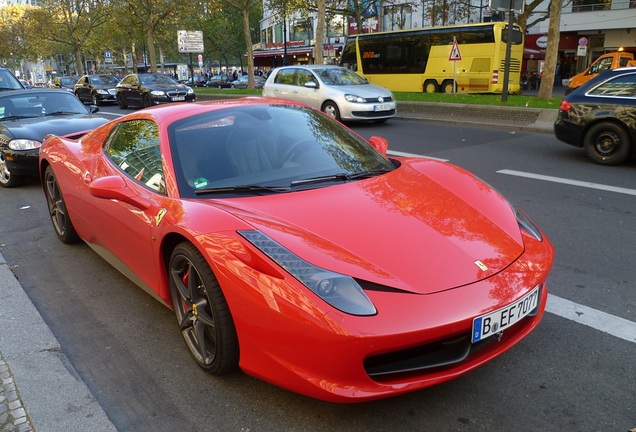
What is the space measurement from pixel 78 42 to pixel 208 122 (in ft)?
163

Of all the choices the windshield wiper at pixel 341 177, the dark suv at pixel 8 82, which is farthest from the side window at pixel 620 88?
the dark suv at pixel 8 82

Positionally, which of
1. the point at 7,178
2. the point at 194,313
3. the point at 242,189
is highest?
the point at 242,189

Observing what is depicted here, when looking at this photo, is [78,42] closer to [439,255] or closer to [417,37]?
[417,37]

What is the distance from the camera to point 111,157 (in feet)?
13.1

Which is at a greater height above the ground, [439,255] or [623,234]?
[439,255]

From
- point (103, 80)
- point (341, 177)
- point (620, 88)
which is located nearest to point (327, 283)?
point (341, 177)

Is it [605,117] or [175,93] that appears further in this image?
[175,93]

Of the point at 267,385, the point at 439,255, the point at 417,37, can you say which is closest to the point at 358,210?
the point at 439,255

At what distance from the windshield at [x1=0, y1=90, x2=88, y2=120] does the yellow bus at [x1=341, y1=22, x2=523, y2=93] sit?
17.7m

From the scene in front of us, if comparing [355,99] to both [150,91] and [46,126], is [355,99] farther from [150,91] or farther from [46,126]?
[150,91]

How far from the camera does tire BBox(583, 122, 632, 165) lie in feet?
25.9

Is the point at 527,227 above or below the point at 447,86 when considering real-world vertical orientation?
above

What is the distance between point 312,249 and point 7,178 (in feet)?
23.4

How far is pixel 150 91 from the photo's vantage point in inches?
866
